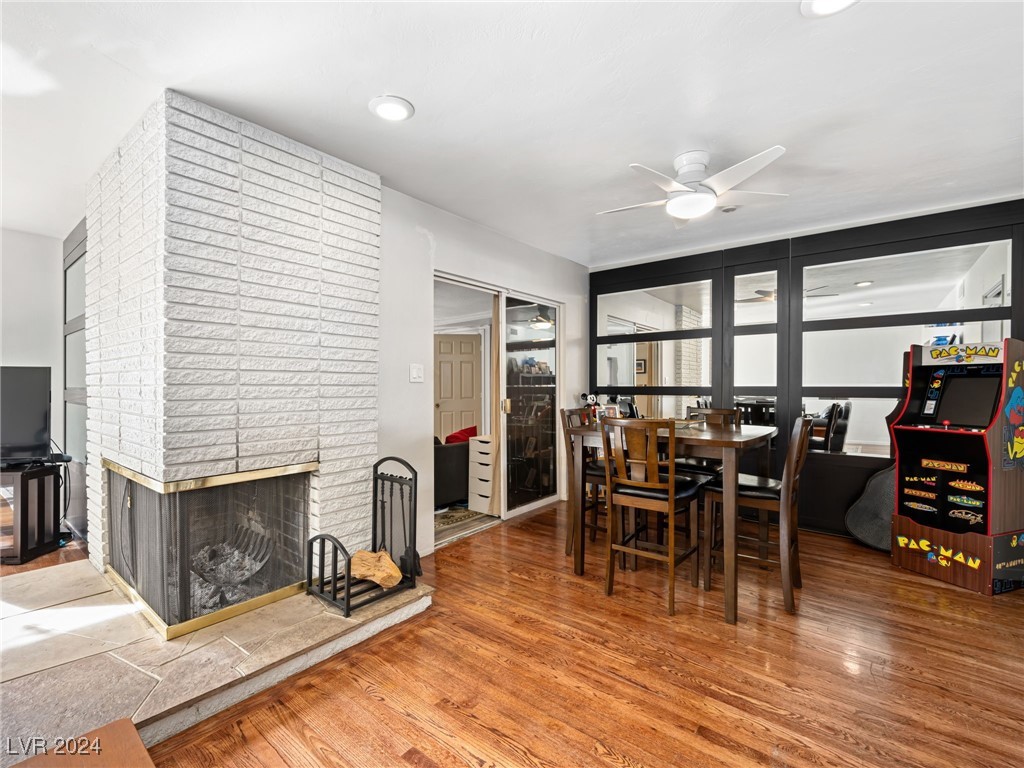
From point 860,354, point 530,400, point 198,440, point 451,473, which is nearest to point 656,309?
point 530,400

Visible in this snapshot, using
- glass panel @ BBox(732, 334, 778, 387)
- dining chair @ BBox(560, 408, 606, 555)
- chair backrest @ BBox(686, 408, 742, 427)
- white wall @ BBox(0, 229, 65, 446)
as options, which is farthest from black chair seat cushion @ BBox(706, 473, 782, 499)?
white wall @ BBox(0, 229, 65, 446)

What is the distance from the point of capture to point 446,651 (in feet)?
7.26

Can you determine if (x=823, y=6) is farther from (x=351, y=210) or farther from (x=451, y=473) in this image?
(x=451, y=473)

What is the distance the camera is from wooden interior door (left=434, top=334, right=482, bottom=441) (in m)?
7.07

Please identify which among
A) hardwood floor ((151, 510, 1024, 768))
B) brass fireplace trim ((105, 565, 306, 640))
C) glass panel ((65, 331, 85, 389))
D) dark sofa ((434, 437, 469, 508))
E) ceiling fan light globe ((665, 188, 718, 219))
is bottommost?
hardwood floor ((151, 510, 1024, 768))

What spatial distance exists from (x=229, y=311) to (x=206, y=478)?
2.56 feet

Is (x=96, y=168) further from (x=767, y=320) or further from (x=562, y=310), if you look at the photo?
(x=767, y=320)

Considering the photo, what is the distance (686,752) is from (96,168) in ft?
13.5

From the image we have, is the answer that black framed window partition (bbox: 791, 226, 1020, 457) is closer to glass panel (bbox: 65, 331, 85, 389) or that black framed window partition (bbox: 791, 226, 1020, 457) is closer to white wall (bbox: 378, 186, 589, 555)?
white wall (bbox: 378, 186, 589, 555)

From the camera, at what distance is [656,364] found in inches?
195

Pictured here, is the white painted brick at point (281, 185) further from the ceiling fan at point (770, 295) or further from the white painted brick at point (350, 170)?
the ceiling fan at point (770, 295)

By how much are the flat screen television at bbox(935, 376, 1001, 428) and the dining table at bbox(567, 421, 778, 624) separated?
1.15 metres

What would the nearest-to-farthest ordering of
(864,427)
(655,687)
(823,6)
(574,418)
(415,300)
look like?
(823,6)
(655,687)
(415,300)
(574,418)
(864,427)

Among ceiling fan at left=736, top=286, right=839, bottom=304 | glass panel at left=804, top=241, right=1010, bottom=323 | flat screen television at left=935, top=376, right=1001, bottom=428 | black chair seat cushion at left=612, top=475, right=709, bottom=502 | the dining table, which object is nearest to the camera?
the dining table
